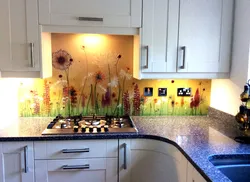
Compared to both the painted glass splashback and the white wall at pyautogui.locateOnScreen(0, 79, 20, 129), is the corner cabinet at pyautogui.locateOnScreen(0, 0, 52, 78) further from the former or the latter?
the painted glass splashback

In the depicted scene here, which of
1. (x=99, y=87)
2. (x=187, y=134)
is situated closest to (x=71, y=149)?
(x=99, y=87)

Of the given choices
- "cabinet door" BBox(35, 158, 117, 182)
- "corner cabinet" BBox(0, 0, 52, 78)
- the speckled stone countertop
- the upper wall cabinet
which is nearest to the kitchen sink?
the speckled stone countertop

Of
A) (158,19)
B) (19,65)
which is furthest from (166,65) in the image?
(19,65)

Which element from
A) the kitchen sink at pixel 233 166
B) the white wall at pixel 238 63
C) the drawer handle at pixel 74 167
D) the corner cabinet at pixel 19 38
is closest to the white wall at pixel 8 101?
the corner cabinet at pixel 19 38

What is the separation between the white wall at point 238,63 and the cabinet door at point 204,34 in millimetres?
72

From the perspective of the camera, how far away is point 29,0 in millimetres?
1836

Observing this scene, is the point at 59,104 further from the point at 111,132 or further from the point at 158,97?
the point at 158,97

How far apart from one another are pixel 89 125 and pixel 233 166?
1.10 m

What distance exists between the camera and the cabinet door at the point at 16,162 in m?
1.73

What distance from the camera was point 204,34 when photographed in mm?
2008

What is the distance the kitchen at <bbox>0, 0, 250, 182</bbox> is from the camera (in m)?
1.76

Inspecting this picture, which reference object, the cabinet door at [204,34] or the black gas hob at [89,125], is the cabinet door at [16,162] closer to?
the black gas hob at [89,125]

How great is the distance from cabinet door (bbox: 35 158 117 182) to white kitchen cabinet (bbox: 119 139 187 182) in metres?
0.09

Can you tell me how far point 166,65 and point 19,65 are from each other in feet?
3.81
